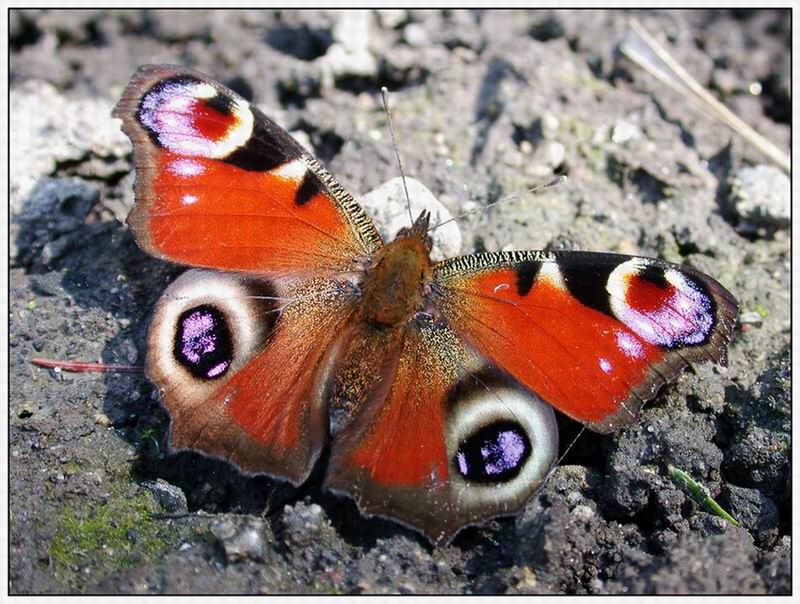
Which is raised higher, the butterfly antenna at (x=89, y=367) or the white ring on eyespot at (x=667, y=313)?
the white ring on eyespot at (x=667, y=313)

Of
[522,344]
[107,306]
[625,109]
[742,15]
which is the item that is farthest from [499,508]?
[742,15]

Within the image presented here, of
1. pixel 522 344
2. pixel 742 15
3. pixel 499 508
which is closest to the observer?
pixel 499 508

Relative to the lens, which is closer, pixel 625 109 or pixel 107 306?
pixel 107 306

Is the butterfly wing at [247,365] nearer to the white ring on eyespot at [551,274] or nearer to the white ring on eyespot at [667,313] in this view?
the white ring on eyespot at [551,274]

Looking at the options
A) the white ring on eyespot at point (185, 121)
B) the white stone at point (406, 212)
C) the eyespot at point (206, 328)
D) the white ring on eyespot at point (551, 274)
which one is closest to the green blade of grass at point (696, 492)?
the white ring on eyespot at point (551, 274)

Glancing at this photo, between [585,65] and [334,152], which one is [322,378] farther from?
[585,65]
